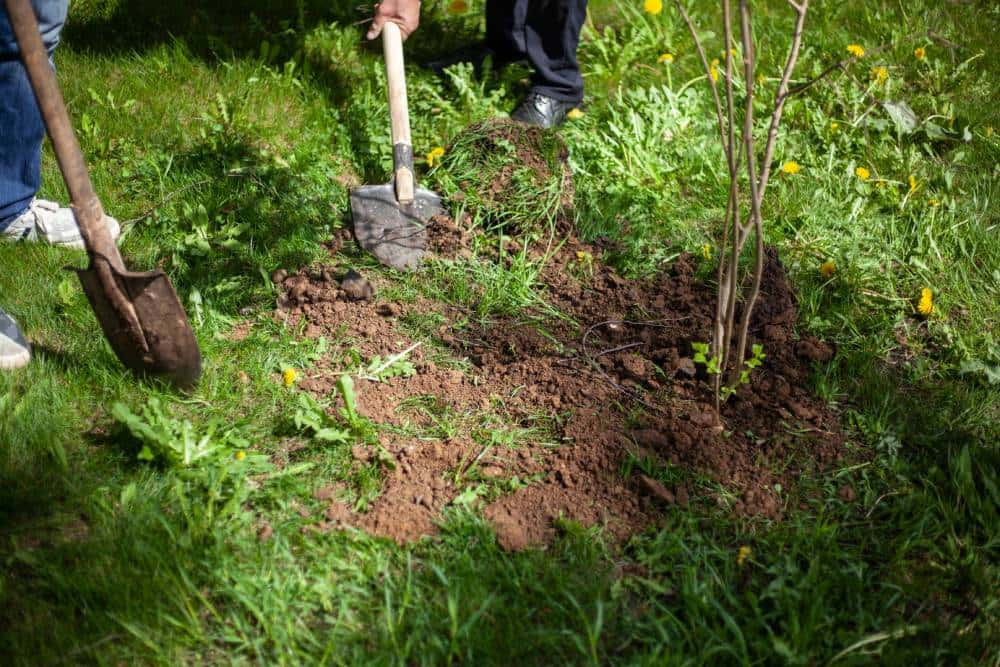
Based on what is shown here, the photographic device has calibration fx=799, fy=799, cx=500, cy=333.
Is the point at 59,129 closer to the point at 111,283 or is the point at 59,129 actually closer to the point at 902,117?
the point at 111,283

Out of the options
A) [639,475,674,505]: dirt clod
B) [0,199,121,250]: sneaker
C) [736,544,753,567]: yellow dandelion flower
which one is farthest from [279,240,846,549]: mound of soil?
[0,199,121,250]: sneaker

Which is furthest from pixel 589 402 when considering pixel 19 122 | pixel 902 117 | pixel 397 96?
pixel 902 117

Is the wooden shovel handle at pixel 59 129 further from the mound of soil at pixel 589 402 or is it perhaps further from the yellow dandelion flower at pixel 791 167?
the yellow dandelion flower at pixel 791 167

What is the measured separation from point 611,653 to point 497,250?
1.57 m

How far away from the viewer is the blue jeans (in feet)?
8.59

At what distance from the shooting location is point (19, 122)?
9.18 ft

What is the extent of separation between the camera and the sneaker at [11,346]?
2371 mm

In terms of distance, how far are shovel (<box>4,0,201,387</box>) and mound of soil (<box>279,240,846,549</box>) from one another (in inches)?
16.1

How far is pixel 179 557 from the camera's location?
191 centimetres

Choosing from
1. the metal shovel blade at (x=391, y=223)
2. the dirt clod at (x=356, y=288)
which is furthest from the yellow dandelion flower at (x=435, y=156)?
the dirt clod at (x=356, y=288)

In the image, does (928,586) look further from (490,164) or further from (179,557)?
(490,164)

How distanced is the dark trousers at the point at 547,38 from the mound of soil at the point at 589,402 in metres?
1.13

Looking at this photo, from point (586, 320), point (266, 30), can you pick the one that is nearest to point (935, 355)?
point (586, 320)

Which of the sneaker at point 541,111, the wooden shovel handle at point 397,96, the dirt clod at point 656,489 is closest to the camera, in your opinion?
the dirt clod at point 656,489
